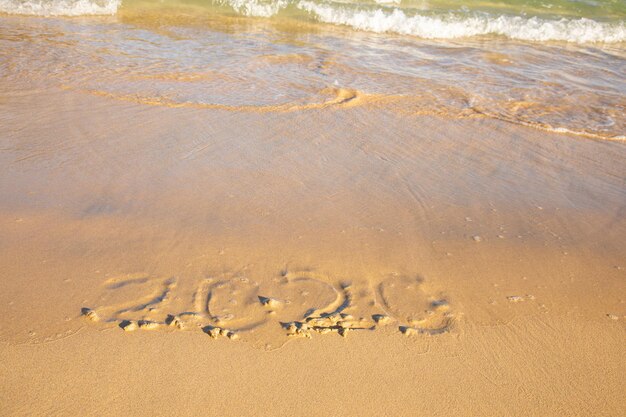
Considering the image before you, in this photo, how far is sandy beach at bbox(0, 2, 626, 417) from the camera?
1938 mm

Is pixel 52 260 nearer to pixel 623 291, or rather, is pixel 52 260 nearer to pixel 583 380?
pixel 583 380

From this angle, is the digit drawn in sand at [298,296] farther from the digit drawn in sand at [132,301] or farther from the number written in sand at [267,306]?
the digit drawn in sand at [132,301]

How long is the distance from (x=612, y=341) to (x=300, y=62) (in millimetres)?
5158

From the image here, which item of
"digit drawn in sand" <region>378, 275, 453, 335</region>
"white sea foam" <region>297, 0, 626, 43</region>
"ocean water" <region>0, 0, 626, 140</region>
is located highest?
"white sea foam" <region>297, 0, 626, 43</region>

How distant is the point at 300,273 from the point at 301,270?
0.03 m

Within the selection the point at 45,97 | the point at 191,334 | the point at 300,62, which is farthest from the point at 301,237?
the point at 300,62

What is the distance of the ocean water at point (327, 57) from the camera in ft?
17.0

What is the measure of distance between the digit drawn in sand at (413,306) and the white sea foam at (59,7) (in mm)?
8802

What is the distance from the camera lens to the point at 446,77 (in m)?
6.31

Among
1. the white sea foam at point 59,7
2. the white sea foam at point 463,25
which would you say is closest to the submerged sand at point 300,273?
the white sea foam at point 59,7


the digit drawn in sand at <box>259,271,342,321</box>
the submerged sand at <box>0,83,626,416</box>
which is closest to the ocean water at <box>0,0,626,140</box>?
the submerged sand at <box>0,83,626,416</box>

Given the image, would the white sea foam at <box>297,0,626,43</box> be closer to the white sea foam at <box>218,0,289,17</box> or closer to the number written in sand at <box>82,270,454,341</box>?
the white sea foam at <box>218,0,289,17</box>

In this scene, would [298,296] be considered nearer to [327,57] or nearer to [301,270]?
[301,270]

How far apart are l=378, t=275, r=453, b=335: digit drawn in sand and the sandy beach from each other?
0.01 m
